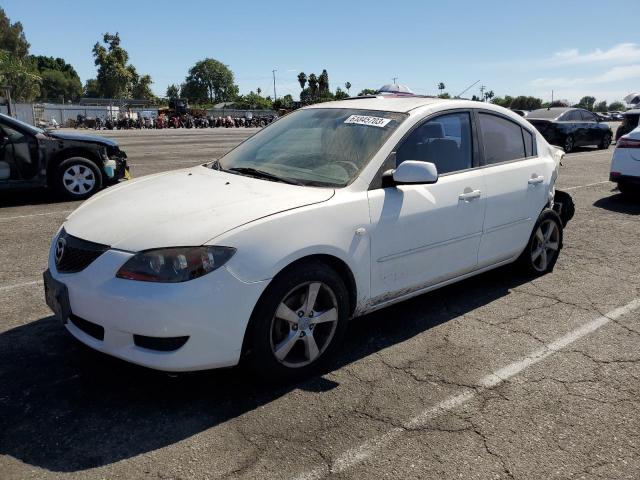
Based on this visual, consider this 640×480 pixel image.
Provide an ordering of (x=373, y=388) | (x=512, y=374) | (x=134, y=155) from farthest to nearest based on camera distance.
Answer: (x=134, y=155) → (x=512, y=374) → (x=373, y=388)

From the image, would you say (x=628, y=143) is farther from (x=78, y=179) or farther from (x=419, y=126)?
(x=78, y=179)

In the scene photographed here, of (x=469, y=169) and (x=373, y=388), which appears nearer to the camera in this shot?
(x=373, y=388)

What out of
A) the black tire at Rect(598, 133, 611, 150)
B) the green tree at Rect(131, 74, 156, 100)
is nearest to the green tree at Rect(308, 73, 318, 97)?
the green tree at Rect(131, 74, 156, 100)

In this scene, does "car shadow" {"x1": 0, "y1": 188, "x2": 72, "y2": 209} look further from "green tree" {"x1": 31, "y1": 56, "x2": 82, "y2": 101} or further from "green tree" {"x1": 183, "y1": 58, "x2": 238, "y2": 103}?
"green tree" {"x1": 183, "y1": 58, "x2": 238, "y2": 103}

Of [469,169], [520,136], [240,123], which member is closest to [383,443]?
[469,169]

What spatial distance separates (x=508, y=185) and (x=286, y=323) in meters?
2.34

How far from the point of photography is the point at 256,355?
293 centimetres

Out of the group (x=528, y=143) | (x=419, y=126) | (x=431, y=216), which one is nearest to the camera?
(x=431, y=216)

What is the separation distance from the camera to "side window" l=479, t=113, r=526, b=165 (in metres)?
4.38

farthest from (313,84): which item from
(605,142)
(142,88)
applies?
(605,142)

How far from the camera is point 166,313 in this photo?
8.66 feet

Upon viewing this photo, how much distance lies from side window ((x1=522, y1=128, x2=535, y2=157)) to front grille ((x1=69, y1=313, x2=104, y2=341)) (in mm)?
3766

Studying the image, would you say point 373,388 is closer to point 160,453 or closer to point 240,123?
point 160,453

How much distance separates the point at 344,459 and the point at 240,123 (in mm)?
57373
